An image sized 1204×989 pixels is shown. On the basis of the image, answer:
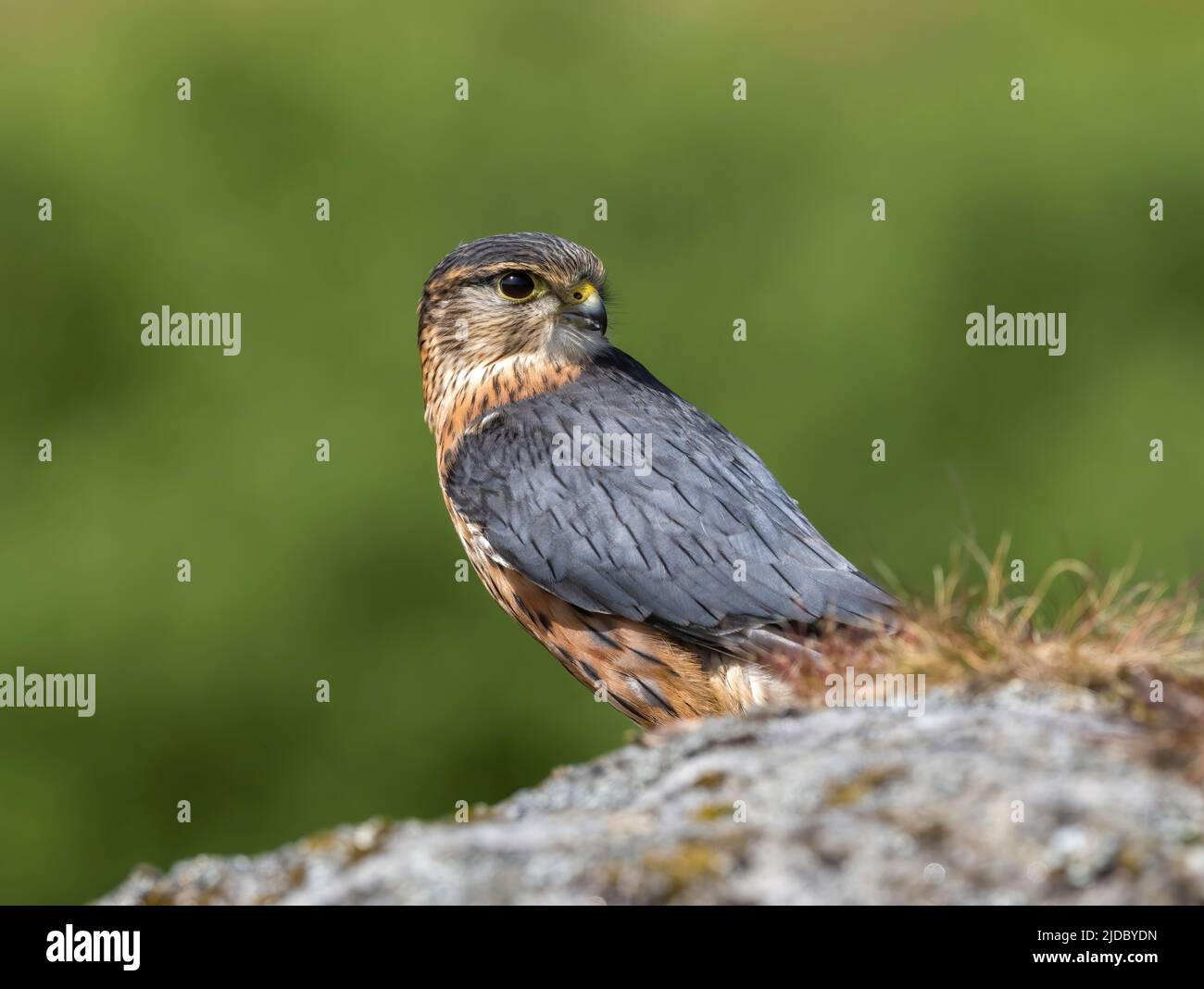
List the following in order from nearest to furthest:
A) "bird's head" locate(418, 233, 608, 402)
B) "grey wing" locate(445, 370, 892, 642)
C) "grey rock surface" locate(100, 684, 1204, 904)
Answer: "grey rock surface" locate(100, 684, 1204, 904), "grey wing" locate(445, 370, 892, 642), "bird's head" locate(418, 233, 608, 402)

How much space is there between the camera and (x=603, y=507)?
5.08m

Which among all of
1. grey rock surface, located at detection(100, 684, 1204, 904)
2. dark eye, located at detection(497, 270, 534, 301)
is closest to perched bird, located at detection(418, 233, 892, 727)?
dark eye, located at detection(497, 270, 534, 301)

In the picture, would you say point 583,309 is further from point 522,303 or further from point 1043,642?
point 1043,642

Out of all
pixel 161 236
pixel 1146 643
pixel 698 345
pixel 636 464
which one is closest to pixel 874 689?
pixel 1146 643

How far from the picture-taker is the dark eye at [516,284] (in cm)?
575

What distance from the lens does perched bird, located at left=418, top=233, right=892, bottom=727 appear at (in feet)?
15.5

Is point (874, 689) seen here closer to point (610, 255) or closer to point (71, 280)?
point (610, 255)

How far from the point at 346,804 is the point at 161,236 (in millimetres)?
4437

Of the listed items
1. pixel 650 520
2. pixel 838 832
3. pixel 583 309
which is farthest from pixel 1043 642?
pixel 583 309

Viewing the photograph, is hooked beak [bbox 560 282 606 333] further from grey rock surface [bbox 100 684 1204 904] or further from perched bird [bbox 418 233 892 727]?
grey rock surface [bbox 100 684 1204 904]

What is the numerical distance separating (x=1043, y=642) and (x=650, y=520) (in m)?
1.72

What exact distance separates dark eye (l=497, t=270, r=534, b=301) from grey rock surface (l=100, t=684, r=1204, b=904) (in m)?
2.78

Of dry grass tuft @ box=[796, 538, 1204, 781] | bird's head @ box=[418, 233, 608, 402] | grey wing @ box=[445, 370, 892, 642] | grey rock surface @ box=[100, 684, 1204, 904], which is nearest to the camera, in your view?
grey rock surface @ box=[100, 684, 1204, 904]

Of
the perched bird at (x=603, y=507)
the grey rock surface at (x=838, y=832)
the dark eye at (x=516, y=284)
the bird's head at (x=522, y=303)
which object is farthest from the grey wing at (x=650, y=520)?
the grey rock surface at (x=838, y=832)
